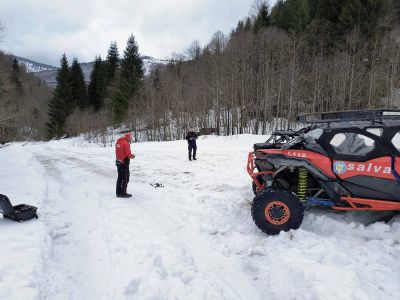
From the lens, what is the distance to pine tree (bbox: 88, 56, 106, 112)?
192 ft

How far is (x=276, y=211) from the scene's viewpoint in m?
5.14

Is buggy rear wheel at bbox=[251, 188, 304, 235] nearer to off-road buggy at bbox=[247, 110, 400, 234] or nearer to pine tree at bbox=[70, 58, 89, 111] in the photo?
off-road buggy at bbox=[247, 110, 400, 234]

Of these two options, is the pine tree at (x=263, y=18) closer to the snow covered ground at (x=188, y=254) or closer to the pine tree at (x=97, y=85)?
the pine tree at (x=97, y=85)

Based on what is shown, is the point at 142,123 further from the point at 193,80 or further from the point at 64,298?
the point at 64,298

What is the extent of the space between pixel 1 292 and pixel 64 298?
0.69 m

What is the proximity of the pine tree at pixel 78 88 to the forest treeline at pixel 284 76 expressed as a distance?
51.2 ft

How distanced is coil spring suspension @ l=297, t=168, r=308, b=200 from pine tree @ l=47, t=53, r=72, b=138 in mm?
55957

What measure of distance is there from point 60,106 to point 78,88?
18.0 feet

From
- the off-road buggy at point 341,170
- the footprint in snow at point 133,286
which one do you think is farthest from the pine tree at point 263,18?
the footprint in snow at point 133,286

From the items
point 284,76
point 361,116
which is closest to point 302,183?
point 361,116

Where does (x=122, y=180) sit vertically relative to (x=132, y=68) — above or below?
below

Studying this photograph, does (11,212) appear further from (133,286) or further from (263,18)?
(263,18)

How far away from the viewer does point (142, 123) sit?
138ft

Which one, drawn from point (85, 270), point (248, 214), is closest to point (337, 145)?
point (248, 214)
